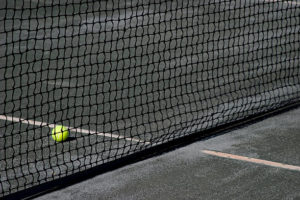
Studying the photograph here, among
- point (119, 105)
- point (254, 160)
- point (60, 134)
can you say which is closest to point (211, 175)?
point (254, 160)

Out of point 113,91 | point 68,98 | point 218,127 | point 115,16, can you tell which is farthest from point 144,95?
point 115,16

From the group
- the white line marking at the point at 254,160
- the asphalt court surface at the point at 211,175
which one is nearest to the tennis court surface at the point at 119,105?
the asphalt court surface at the point at 211,175

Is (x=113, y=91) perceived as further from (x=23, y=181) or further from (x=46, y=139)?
(x=23, y=181)

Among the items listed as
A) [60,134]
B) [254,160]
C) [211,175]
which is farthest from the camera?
[60,134]

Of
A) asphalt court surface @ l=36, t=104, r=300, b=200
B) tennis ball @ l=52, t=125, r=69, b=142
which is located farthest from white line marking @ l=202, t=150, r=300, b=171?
tennis ball @ l=52, t=125, r=69, b=142

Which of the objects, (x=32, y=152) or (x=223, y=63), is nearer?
(x=32, y=152)

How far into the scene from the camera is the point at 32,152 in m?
8.44

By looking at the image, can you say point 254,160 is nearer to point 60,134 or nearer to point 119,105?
point 60,134

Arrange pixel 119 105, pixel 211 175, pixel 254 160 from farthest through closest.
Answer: pixel 119 105 < pixel 254 160 < pixel 211 175

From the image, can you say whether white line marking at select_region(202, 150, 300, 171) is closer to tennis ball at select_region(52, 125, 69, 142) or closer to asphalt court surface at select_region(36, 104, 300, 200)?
asphalt court surface at select_region(36, 104, 300, 200)

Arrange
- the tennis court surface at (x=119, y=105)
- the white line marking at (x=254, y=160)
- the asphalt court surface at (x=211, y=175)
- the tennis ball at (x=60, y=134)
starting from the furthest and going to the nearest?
the tennis ball at (x=60, y=134), the tennis court surface at (x=119, y=105), the white line marking at (x=254, y=160), the asphalt court surface at (x=211, y=175)

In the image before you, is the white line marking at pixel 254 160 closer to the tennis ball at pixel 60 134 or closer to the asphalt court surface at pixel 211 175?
the asphalt court surface at pixel 211 175

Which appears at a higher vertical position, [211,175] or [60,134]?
[60,134]

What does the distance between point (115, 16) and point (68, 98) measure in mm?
7351
